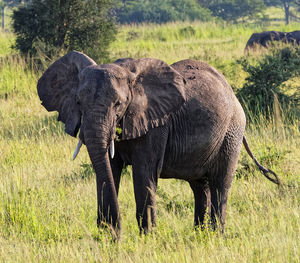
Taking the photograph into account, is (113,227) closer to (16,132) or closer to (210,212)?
(210,212)

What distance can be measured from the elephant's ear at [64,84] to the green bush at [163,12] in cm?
3823

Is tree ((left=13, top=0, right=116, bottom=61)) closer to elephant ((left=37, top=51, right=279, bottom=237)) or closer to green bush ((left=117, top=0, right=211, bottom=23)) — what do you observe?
elephant ((left=37, top=51, right=279, bottom=237))

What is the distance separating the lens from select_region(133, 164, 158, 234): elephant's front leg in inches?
183

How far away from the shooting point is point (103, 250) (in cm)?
449

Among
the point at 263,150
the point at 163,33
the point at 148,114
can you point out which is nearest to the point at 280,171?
the point at 263,150

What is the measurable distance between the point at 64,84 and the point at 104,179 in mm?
1028

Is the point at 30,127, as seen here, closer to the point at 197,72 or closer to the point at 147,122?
the point at 197,72

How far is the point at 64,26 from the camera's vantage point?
1423 centimetres

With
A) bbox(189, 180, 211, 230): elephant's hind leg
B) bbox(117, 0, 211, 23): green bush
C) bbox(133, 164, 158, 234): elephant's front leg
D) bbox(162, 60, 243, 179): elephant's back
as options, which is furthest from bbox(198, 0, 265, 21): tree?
bbox(133, 164, 158, 234): elephant's front leg

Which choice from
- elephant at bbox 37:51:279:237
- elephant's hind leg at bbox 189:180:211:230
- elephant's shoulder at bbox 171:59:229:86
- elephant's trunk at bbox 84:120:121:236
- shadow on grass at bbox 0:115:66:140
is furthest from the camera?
shadow on grass at bbox 0:115:66:140

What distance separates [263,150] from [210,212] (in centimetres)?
227

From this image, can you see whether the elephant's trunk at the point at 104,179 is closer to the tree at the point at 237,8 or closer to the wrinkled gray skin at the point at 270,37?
the wrinkled gray skin at the point at 270,37

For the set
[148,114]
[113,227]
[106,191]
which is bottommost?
[113,227]

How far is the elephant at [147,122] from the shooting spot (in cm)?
425
